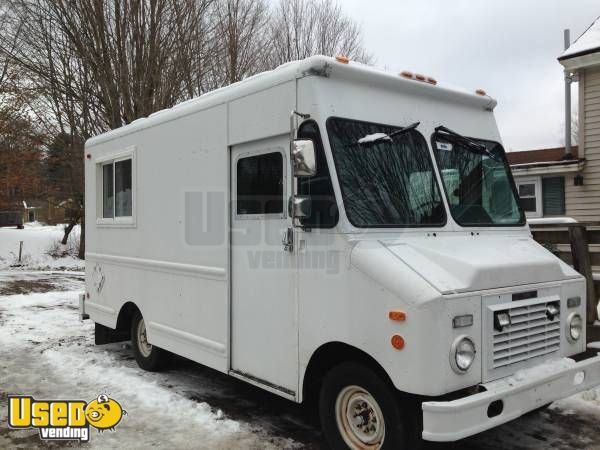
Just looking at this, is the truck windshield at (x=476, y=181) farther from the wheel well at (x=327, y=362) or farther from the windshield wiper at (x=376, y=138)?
the wheel well at (x=327, y=362)

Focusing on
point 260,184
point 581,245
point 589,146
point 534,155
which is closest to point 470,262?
point 260,184

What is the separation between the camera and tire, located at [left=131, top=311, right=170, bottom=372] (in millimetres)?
6191

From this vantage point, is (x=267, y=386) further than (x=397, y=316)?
Yes

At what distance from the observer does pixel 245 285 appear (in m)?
4.68

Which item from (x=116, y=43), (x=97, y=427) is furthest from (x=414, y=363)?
(x=116, y=43)

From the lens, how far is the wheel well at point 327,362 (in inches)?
144

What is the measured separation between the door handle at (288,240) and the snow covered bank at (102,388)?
5.06 ft

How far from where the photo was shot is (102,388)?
5719 mm

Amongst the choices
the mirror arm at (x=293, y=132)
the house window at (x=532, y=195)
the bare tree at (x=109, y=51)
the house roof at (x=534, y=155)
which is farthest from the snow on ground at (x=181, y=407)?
the house roof at (x=534, y=155)

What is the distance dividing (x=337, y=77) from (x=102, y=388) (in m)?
4.04

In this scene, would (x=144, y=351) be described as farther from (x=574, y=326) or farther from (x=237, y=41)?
(x=237, y=41)

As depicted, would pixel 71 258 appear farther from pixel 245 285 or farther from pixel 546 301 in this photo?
pixel 546 301

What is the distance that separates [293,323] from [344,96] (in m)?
1.74

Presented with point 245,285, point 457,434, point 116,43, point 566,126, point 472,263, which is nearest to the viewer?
point 457,434
